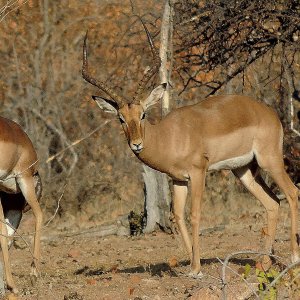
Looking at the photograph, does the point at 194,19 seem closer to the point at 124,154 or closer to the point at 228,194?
the point at 228,194

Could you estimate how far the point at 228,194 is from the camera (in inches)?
523

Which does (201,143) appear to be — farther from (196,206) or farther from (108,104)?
(108,104)

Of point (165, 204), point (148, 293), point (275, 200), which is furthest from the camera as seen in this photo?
point (165, 204)

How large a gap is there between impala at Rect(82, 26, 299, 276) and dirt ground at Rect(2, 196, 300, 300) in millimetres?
559

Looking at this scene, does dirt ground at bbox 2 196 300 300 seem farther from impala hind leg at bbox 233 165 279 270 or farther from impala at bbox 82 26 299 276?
impala at bbox 82 26 299 276

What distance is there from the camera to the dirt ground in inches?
277

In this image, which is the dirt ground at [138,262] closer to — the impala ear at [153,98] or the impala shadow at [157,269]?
the impala shadow at [157,269]

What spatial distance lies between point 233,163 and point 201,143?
1.53 ft

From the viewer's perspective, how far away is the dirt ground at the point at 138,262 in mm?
7039

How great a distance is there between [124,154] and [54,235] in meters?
2.87

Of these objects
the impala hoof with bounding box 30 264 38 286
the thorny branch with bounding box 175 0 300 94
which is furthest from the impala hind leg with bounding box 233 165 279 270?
the impala hoof with bounding box 30 264 38 286

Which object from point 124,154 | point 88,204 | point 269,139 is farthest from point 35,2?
point 269,139

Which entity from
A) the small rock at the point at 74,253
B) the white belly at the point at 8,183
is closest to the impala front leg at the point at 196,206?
the white belly at the point at 8,183

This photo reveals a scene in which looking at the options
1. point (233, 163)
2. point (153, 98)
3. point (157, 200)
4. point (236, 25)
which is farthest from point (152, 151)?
point (157, 200)
